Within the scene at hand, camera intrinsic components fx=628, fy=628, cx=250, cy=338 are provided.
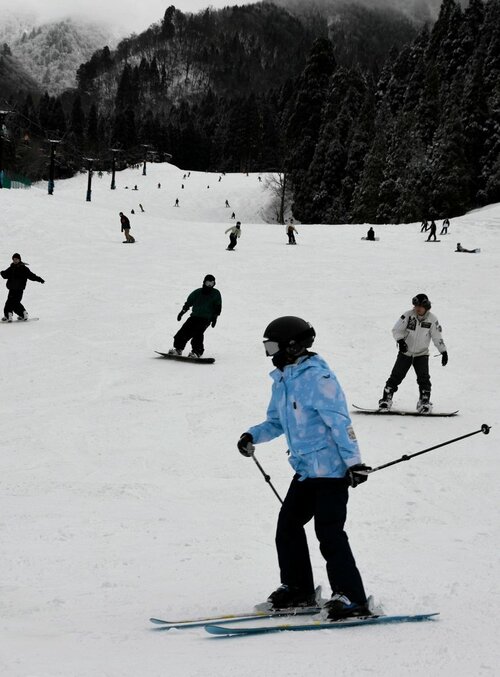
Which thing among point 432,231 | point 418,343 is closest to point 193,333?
point 418,343

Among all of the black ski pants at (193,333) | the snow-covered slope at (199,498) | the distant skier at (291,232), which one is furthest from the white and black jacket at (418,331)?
the distant skier at (291,232)

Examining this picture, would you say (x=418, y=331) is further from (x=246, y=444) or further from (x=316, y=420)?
(x=316, y=420)

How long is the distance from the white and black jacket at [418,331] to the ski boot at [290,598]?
203 inches

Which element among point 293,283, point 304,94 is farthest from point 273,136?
point 293,283

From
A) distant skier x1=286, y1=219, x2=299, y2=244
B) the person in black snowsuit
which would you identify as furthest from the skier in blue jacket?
distant skier x1=286, y1=219, x2=299, y2=244

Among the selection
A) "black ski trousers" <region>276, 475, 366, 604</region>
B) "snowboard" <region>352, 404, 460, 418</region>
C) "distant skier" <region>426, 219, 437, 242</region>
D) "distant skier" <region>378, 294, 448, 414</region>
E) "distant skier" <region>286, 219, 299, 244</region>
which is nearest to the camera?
"black ski trousers" <region>276, 475, 366, 604</region>

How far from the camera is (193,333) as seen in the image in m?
11.2

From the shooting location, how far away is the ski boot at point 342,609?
124 inches

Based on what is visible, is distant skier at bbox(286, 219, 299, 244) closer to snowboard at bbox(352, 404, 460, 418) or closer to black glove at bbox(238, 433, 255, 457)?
snowboard at bbox(352, 404, 460, 418)

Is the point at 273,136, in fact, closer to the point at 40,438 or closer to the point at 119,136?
the point at 119,136

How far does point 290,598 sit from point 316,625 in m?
0.29

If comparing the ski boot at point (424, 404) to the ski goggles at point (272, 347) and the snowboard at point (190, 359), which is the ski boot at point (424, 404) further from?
the ski goggles at point (272, 347)

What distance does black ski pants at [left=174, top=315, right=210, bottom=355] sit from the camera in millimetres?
10992

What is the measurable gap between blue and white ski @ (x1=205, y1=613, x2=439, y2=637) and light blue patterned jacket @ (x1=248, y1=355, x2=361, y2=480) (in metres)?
0.71
